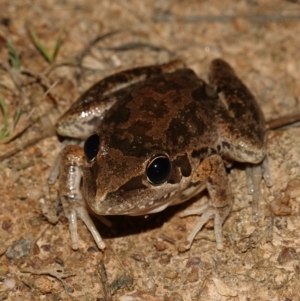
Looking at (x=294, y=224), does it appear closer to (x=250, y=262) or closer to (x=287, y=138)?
(x=250, y=262)

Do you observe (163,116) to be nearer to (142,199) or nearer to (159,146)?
(159,146)

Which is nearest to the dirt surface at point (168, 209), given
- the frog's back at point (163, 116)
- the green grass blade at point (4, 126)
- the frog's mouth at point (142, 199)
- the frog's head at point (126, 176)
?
the green grass blade at point (4, 126)

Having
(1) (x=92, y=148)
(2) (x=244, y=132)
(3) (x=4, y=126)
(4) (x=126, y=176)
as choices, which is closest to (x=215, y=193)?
(2) (x=244, y=132)

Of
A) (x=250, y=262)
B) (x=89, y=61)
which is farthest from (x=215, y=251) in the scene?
(x=89, y=61)

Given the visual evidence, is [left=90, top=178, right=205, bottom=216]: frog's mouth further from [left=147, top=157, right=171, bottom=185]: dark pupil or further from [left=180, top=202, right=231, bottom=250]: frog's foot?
[left=180, top=202, right=231, bottom=250]: frog's foot

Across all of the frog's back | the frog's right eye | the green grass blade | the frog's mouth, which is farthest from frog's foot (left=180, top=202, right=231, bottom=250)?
the green grass blade
